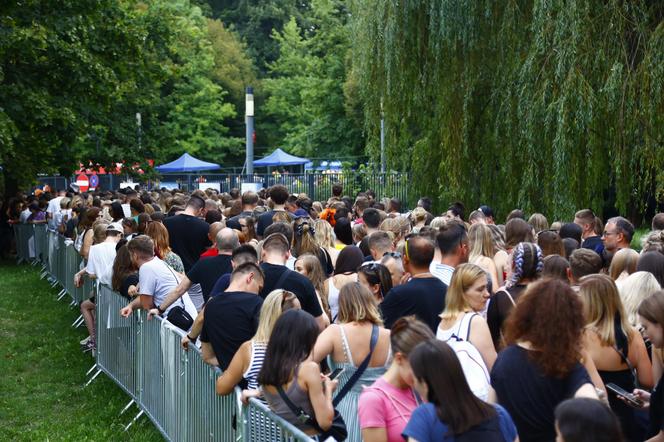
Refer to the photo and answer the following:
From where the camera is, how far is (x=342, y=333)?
6602 millimetres

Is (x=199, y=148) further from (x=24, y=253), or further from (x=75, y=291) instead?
(x=75, y=291)

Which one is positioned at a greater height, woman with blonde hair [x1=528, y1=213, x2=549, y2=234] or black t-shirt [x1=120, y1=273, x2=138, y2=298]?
woman with blonde hair [x1=528, y1=213, x2=549, y2=234]

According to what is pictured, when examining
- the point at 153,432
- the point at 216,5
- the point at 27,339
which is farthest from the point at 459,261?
the point at 216,5

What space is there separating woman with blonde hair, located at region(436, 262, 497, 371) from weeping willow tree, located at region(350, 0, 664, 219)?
1013 cm

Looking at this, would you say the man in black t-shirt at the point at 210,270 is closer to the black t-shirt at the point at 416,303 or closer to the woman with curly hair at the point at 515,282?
the black t-shirt at the point at 416,303

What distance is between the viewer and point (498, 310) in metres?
7.04

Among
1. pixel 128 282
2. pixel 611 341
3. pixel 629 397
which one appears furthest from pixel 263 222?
pixel 629 397

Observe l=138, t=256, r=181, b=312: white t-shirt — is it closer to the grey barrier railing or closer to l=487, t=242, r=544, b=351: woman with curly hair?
the grey barrier railing

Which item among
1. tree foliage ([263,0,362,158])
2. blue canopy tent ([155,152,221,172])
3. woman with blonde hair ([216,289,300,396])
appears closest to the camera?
woman with blonde hair ([216,289,300,396])

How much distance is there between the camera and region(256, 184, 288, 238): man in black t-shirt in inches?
503

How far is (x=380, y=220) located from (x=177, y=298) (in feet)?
12.5

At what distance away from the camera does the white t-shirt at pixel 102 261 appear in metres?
13.1

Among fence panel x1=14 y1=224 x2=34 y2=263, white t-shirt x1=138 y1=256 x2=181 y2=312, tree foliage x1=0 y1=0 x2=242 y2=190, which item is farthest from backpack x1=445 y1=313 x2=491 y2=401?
fence panel x1=14 y1=224 x2=34 y2=263

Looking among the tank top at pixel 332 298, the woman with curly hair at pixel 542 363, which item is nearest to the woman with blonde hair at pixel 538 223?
the tank top at pixel 332 298
